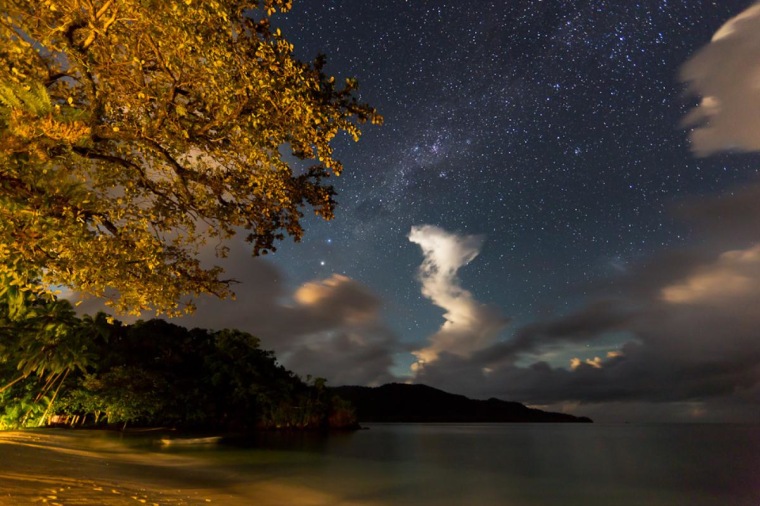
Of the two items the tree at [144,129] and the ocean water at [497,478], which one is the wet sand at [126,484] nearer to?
the ocean water at [497,478]

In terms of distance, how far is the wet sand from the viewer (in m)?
10.7

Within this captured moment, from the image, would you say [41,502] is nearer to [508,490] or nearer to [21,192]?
[21,192]

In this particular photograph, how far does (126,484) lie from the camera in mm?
15734

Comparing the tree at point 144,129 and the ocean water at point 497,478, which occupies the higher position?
the tree at point 144,129

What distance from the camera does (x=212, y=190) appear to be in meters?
9.71

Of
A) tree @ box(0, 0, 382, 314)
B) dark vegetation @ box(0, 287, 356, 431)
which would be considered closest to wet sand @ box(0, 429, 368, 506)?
tree @ box(0, 0, 382, 314)

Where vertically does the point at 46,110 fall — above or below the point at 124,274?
above

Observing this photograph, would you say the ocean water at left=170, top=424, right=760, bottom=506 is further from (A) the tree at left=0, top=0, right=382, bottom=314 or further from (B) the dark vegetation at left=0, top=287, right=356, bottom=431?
(A) the tree at left=0, top=0, right=382, bottom=314

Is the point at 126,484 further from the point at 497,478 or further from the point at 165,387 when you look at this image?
the point at 165,387

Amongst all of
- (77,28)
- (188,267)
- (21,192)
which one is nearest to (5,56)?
(77,28)

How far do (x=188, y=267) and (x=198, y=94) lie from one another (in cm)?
382

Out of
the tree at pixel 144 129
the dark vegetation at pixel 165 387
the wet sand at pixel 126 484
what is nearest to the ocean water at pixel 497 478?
the wet sand at pixel 126 484

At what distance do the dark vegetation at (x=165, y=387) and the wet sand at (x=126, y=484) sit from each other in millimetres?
8528

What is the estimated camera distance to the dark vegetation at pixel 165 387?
129 ft
